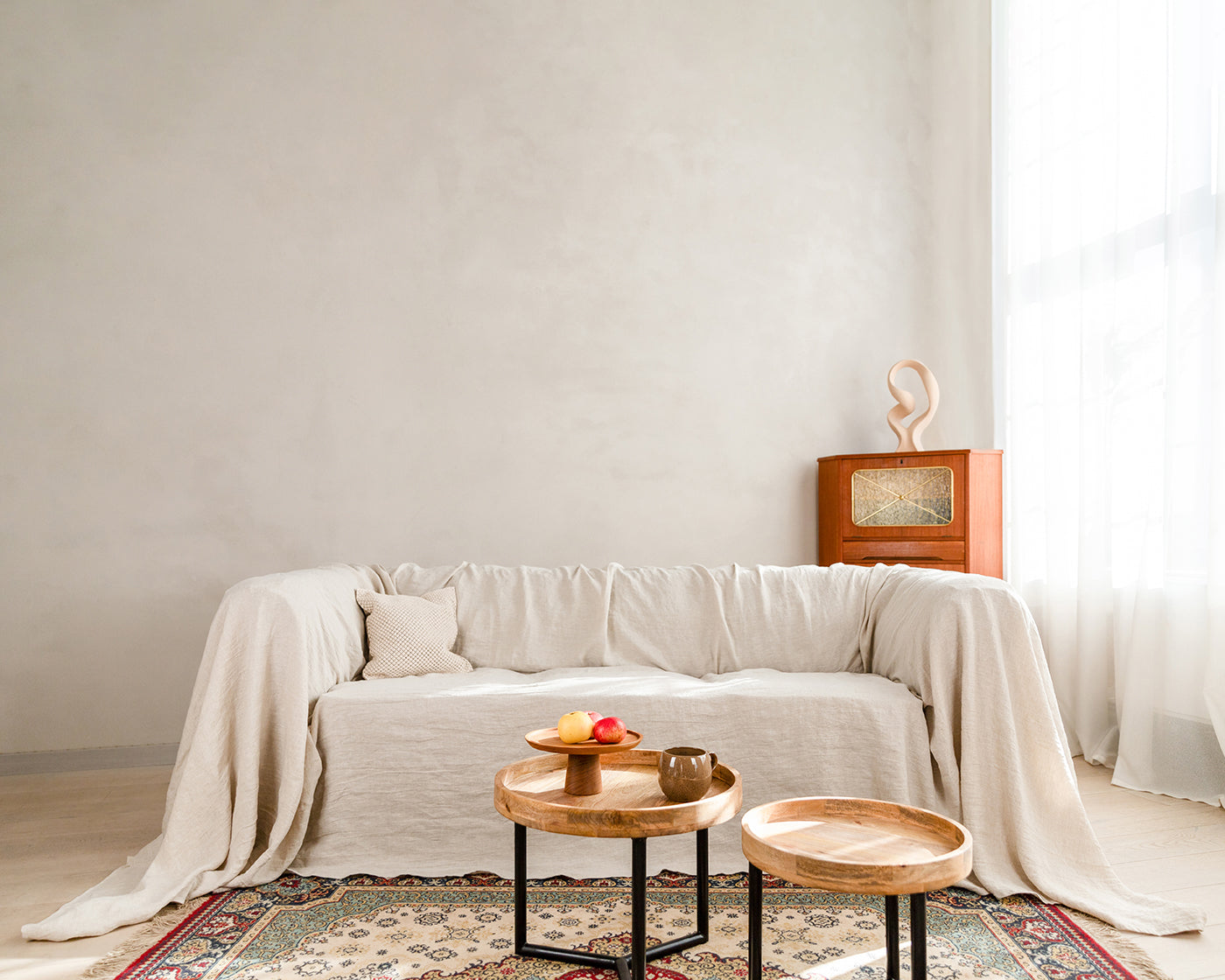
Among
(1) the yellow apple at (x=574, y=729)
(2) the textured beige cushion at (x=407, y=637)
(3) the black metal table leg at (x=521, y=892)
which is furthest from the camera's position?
(2) the textured beige cushion at (x=407, y=637)

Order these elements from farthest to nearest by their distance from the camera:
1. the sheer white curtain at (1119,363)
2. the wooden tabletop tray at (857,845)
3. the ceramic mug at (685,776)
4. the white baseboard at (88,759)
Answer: the white baseboard at (88,759), the sheer white curtain at (1119,363), the ceramic mug at (685,776), the wooden tabletop tray at (857,845)

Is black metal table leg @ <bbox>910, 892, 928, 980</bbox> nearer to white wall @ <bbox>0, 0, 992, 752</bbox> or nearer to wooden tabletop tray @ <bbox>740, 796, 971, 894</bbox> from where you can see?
wooden tabletop tray @ <bbox>740, 796, 971, 894</bbox>

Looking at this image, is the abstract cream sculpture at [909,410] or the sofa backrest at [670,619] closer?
the sofa backrest at [670,619]

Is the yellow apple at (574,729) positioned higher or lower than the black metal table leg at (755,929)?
higher

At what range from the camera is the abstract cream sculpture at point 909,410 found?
3648mm

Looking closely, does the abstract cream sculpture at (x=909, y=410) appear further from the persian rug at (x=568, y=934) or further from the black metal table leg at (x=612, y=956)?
the black metal table leg at (x=612, y=956)

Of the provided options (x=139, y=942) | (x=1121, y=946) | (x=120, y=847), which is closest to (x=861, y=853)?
(x=1121, y=946)

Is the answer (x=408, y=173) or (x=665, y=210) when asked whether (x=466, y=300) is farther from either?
(x=665, y=210)

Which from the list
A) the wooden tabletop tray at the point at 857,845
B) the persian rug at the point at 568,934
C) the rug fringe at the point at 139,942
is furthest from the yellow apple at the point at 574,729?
the rug fringe at the point at 139,942

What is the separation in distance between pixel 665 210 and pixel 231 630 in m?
2.58

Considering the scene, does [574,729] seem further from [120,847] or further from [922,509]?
[922,509]

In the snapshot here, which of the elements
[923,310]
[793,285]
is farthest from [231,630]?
[923,310]

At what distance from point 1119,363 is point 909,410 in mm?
804

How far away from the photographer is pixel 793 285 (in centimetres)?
392
